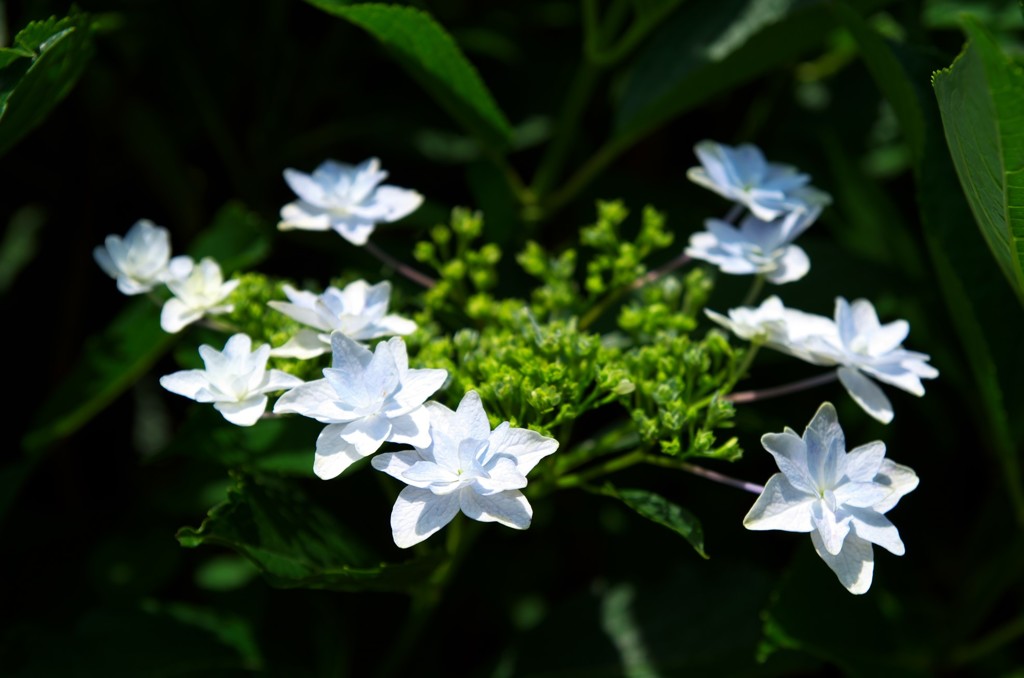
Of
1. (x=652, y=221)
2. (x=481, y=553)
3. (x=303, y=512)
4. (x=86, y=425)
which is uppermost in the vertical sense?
(x=652, y=221)

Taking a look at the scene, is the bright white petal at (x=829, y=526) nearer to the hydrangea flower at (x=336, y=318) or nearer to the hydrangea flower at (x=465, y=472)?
the hydrangea flower at (x=465, y=472)

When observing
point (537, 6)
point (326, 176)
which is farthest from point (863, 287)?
point (537, 6)

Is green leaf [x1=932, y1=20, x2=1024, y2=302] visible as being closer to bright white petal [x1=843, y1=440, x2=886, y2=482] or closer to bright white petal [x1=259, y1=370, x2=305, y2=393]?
bright white petal [x1=843, y1=440, x2=886, y2=482]

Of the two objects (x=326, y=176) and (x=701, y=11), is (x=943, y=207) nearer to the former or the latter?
(x=701, y=11)

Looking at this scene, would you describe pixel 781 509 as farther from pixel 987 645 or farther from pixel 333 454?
pixel 987 645

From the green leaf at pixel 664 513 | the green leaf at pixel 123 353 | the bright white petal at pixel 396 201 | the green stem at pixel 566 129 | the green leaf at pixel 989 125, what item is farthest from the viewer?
the green stem at pixel 566 129

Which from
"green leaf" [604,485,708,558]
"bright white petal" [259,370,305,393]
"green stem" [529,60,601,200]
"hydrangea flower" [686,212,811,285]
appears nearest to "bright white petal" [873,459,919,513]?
"green leaf" [604,485,708,558]

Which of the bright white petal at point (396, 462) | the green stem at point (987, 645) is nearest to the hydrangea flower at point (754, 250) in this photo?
the bright white petal at point (396, 462)
